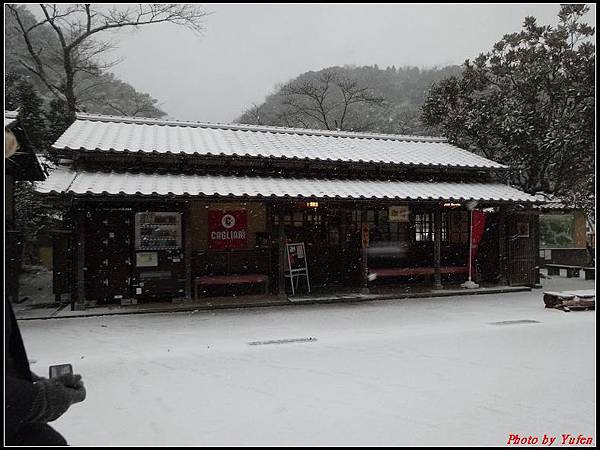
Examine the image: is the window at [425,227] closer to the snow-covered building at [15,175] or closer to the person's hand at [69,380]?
the snow-covered building at [15,175]

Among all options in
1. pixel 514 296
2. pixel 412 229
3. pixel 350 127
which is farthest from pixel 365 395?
pixel 350 127

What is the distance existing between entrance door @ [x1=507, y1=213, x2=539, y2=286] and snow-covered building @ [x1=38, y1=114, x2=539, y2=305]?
0.11ft

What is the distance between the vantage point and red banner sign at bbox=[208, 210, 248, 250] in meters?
11.4

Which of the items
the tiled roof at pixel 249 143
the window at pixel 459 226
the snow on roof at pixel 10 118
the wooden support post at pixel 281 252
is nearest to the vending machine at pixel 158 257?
the tiled roof at pixel 249 143

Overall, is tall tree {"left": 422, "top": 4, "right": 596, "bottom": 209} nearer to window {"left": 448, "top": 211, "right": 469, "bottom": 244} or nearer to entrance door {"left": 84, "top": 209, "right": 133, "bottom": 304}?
window {"left": 448, "top": 211, "right": 469, "bottom": 244}

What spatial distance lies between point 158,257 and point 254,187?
2.71 m

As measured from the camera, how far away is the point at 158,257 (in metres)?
10.4

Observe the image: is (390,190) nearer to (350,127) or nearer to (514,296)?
(514,296)

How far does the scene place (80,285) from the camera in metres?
9.36

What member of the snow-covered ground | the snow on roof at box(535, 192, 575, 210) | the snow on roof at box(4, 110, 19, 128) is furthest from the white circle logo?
the snow on roof at box(535, 192, 575, 210)

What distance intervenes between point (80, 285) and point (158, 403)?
5.73 m

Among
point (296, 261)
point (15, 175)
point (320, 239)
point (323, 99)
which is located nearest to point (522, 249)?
point (320, 239)

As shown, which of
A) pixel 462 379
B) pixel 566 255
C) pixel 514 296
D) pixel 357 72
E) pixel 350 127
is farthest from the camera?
pixel 357 72

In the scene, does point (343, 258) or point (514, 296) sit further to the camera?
point (343, 258)
